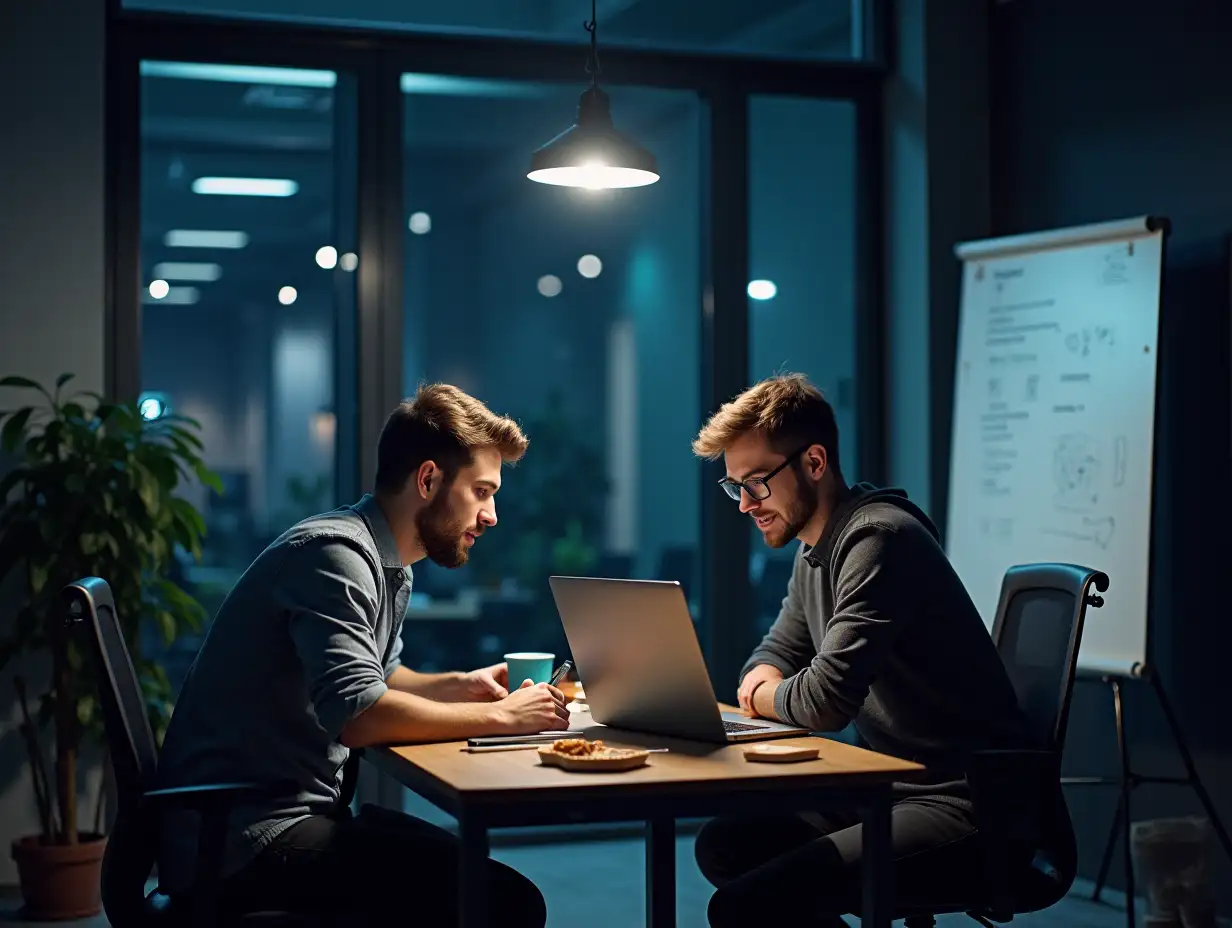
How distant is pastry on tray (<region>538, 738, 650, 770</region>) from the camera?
86.8 inches

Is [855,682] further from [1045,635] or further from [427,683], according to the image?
[427,683]

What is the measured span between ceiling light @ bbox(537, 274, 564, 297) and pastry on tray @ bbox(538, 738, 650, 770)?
132 inches

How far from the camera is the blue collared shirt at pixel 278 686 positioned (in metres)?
2.37

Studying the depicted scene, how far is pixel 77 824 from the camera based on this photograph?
473 cm

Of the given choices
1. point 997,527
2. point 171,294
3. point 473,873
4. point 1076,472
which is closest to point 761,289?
point 997,527

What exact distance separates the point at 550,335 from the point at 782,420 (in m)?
2.74

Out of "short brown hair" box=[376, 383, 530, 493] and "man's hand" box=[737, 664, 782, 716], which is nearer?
"short brown hair" box=[376, 383, 530, 493]

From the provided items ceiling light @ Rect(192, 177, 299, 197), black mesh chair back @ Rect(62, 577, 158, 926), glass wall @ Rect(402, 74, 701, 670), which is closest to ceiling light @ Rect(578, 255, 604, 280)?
glass wall @ Rect(402, 74, 701, 670)

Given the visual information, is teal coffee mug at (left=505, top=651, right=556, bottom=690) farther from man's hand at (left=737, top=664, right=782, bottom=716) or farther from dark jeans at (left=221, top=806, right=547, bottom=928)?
dark jeans at (left=221, top=806, right=547, bottom=928)

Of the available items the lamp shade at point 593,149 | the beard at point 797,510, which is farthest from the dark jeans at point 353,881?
the lamp shade at point 593,149

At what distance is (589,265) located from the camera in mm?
5609

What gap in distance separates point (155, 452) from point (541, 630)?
1.58m

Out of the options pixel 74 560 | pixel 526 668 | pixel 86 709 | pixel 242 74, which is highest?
pixel 242 74

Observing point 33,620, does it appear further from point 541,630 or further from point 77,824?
point 541,630
